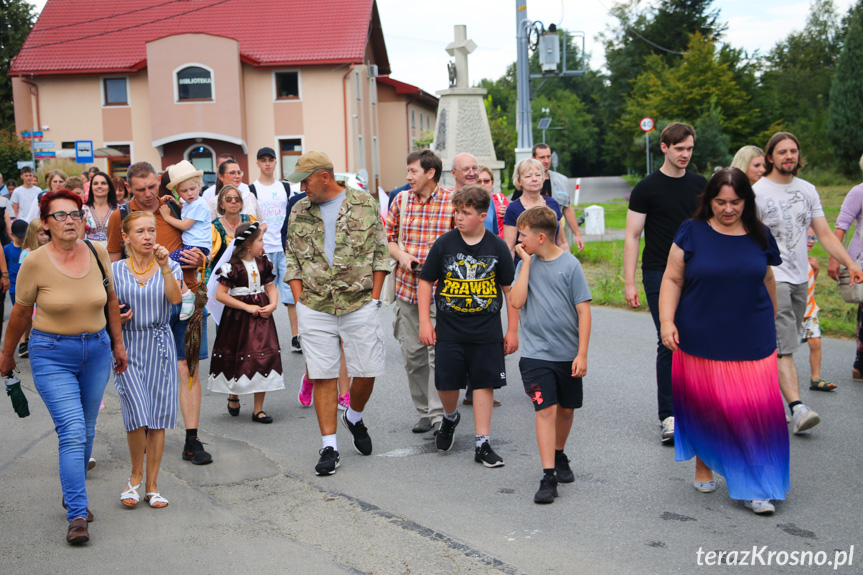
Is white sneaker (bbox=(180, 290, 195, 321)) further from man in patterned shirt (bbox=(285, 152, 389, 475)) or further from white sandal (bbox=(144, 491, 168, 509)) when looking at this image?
white sandal (bbox=(144, 491, 168, 509))

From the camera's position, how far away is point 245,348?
22.8 ft

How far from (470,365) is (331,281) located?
1108mm

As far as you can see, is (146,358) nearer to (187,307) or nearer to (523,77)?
(187,307)

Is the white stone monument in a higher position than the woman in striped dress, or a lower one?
higher

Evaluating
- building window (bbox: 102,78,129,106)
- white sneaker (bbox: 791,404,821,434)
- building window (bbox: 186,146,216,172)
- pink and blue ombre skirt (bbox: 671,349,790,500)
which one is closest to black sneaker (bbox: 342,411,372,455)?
pink and blue ombre skirt (bbox: 671,349,790,500)

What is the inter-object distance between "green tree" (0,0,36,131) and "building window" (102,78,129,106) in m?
12.9

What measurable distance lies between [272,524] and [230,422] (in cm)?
249

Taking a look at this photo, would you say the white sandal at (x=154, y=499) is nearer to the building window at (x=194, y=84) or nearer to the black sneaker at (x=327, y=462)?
the black sneaker at (x=327, y=462)

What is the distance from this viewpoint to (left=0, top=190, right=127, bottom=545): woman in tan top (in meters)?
4.61

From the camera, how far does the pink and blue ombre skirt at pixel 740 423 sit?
15.5 feet

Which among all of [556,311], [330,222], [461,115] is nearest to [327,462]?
[330,222]

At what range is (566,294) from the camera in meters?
5.18

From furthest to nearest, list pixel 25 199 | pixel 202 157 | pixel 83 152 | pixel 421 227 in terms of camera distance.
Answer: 1. pixel 202 157
2. pixel 83 152
3. pixel 25 199
4. pixel 421 227

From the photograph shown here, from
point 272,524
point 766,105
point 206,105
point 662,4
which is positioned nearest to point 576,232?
point 272,524
